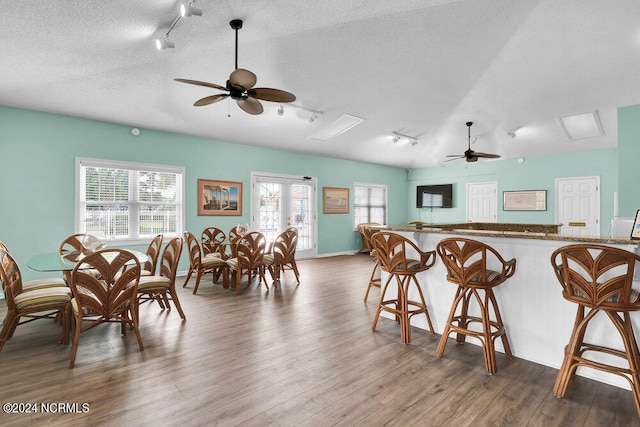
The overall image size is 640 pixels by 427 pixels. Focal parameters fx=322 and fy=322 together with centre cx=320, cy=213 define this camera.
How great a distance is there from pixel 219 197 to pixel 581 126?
7.32m

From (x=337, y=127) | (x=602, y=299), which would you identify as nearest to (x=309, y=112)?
(x=337, y=127)

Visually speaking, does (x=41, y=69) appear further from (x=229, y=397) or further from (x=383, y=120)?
(x=383, y=120)

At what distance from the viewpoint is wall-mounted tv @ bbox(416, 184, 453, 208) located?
968 cm

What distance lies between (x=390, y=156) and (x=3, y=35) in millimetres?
7719

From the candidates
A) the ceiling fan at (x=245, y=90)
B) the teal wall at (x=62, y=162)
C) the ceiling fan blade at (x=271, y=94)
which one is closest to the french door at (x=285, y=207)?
the teal wall at (x=62, y=162)

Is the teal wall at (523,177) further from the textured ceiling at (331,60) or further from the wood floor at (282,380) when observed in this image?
the wood floor at (282,380)

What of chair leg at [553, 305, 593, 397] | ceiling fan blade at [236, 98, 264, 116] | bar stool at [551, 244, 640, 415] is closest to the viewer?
bar stool at [551, 244, 640, 415]

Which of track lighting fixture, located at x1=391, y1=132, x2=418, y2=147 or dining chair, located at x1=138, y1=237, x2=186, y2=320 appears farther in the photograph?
track lighting fixture, located at x1=391, y1=132, x2=418, y2=147

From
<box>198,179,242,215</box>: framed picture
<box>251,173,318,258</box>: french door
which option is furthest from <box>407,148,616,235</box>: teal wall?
<box>198,179,242,215</box>: framed picture

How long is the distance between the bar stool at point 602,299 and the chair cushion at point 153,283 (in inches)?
131

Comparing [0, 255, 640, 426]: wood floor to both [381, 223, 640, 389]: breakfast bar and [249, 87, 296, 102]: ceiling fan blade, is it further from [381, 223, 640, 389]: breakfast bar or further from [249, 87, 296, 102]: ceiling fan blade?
[249, 87, 296, 102]: ceiling fan blade

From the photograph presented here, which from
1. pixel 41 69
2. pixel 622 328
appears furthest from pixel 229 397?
pixel 41 69

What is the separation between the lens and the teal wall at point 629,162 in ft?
16.1

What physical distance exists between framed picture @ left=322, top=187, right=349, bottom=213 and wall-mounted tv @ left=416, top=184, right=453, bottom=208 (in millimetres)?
2872
